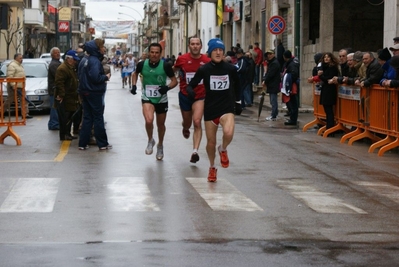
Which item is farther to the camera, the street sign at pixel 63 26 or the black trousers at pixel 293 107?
the street sign at pixel 63 26

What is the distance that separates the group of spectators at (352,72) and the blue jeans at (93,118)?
16.1ft

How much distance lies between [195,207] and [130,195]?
43.5 inches

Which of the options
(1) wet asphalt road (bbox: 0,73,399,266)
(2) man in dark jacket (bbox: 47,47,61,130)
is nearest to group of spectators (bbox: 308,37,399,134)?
(1) wet asphalt road (bbox: 0,73,399,266)

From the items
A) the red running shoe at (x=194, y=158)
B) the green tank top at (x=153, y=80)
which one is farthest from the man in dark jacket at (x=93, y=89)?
the red running shoe at (x=194, y=158)

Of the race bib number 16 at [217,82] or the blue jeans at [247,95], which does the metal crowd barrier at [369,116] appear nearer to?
the race bib number 16 at [217,82]

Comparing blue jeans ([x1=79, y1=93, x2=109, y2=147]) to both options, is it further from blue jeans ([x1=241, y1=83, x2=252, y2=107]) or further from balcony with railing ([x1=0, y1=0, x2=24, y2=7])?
balcony with railing ([x1=0, y1=0, x2=24, y2=7])

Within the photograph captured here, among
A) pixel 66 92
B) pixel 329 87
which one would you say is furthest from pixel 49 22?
pixel 66 92

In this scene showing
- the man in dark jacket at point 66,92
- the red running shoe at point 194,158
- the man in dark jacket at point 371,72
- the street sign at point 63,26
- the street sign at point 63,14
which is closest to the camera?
the red running shoe at point 194,158

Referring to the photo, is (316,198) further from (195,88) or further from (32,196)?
(195,88)

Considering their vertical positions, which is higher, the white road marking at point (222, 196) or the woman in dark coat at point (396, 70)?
the woman in dark coat at point (396, 70)

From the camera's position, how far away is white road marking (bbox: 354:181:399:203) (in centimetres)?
1103

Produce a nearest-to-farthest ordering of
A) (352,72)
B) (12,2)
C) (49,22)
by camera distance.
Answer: (352,72), (12,2), (49,22)

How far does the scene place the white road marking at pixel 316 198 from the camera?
387 inches

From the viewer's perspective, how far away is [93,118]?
1562 cm
